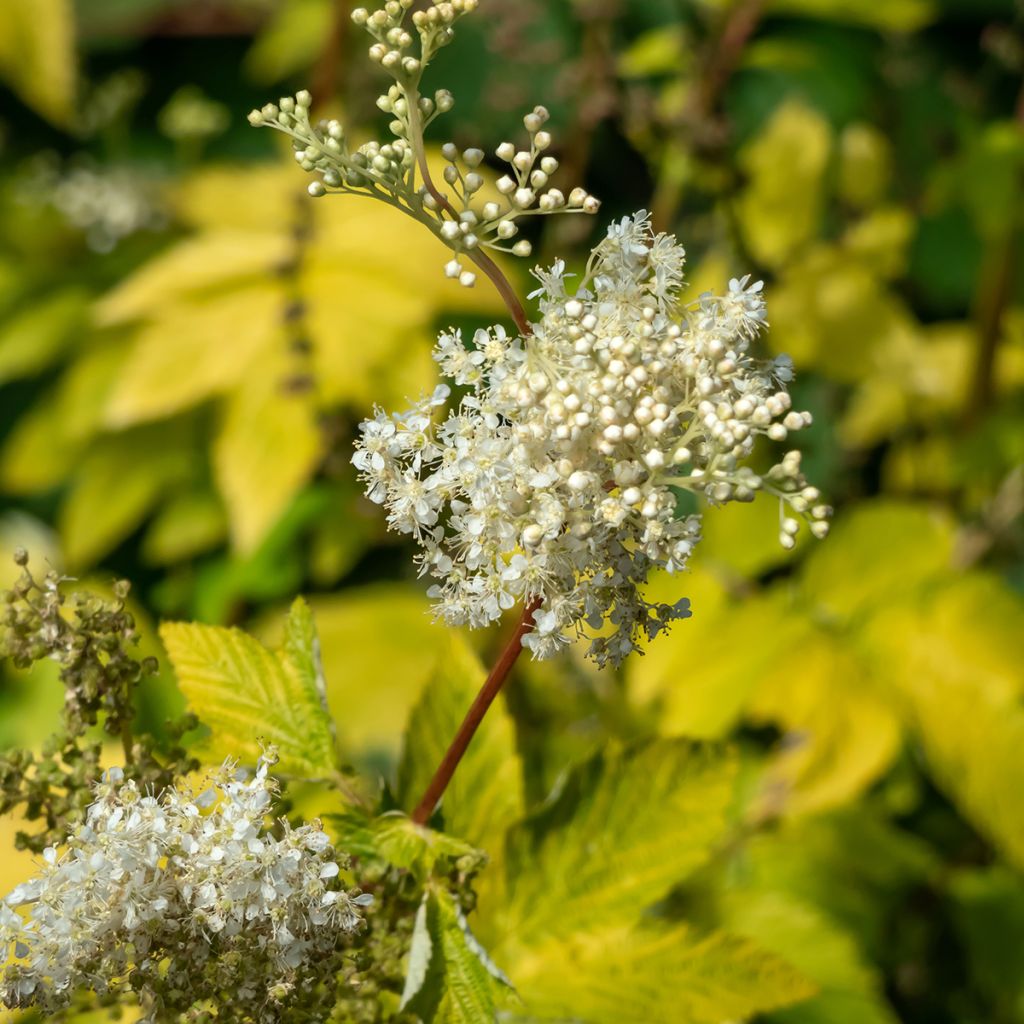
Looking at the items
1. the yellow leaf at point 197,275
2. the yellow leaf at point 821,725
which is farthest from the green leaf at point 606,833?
the yellow leaf at point 197,275

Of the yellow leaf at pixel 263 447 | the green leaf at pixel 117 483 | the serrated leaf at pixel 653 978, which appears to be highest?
the serrated leaf at pixel 653 978

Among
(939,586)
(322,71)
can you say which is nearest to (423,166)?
(939,586)

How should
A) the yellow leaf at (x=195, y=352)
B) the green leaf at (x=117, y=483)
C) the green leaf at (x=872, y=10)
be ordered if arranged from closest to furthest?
the yellow leaf at (x=195, y=352) → the green leaf at (x=117, y=483) → the green leaf at (x=872, y=10)

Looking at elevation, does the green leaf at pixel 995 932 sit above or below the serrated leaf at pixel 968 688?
below

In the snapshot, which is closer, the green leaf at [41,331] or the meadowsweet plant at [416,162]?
the meadowsweet plant at [416,162]

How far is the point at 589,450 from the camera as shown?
2.09ft

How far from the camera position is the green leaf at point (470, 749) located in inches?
36.2

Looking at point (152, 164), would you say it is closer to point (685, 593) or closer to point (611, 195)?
point (611, 195)

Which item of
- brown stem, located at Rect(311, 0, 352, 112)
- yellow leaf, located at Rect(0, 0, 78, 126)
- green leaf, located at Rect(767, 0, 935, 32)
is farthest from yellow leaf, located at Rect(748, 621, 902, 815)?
yellow leaf, located at Rect(0, 0, 78, 126)

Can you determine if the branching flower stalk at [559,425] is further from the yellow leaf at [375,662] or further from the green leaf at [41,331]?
the green leaf at [41,331]

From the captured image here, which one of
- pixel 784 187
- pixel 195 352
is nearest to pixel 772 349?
pixel 784 187

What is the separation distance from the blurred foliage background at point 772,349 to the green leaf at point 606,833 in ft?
1.49

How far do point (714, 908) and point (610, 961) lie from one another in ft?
1.85

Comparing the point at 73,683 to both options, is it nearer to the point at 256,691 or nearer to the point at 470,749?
the point at 256,691
